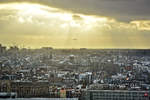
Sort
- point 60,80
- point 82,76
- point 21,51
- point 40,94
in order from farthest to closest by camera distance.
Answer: point 21,51, point 82,76, point 60,80, point 40,94

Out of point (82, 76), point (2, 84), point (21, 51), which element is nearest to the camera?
point (2, 84)

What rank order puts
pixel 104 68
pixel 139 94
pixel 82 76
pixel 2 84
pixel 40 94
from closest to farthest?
pixel 139 94 < pixel 40 94 < pixel 2 84 < pixel 82 76 < pixel 104 68

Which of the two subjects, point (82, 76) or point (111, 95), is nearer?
point (111, 95)

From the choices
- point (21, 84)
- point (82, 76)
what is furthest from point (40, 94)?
point (82, 76)

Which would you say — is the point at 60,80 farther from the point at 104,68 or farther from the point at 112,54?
the point at 112,54

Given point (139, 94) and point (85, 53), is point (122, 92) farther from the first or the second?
point (85, 53)

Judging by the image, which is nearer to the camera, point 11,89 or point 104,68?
point 11,89

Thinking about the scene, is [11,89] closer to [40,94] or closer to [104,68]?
[40,94]

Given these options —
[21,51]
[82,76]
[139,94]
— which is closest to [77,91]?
[139,94]

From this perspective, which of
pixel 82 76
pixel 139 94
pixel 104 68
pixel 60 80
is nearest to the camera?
pixel 139 94
